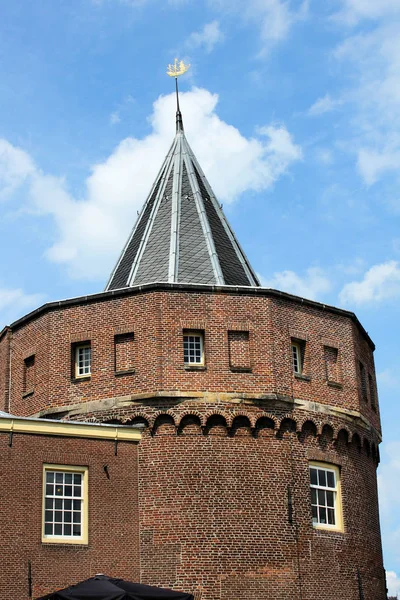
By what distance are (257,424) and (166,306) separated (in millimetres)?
4674

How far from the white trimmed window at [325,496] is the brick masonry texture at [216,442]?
29cm

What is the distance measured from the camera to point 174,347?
98.6 ft

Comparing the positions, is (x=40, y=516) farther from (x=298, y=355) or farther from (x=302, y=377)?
(x=298, y=355)

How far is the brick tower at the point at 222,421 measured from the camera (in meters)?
28.2

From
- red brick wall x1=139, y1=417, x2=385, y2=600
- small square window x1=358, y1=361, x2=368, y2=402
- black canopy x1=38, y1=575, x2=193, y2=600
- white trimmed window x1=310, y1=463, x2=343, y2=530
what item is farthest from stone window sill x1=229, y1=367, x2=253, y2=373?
black canopy x1=38, y1=575, x2=193, y2=600

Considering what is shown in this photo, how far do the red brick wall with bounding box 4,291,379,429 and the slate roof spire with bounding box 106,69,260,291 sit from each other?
3.30 m

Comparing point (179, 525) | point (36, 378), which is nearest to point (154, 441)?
point (179, 525)

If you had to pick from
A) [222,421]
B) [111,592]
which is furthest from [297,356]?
[111,592]

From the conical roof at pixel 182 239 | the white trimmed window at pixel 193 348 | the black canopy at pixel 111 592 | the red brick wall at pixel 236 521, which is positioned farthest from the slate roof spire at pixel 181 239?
the black canopy at pixel 111 592

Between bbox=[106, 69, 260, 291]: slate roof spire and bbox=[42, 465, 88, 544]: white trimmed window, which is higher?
bbox=[106, 69, 260, 291]: slate roof spire

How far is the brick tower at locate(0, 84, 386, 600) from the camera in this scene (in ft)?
92.5

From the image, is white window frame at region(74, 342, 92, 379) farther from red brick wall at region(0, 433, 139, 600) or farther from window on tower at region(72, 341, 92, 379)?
red brick wall at region(0, 433, 139, 600)

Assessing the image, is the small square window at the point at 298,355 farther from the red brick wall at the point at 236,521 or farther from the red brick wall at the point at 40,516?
the red brick wall at the point at 40,516

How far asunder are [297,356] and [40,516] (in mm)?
10113
